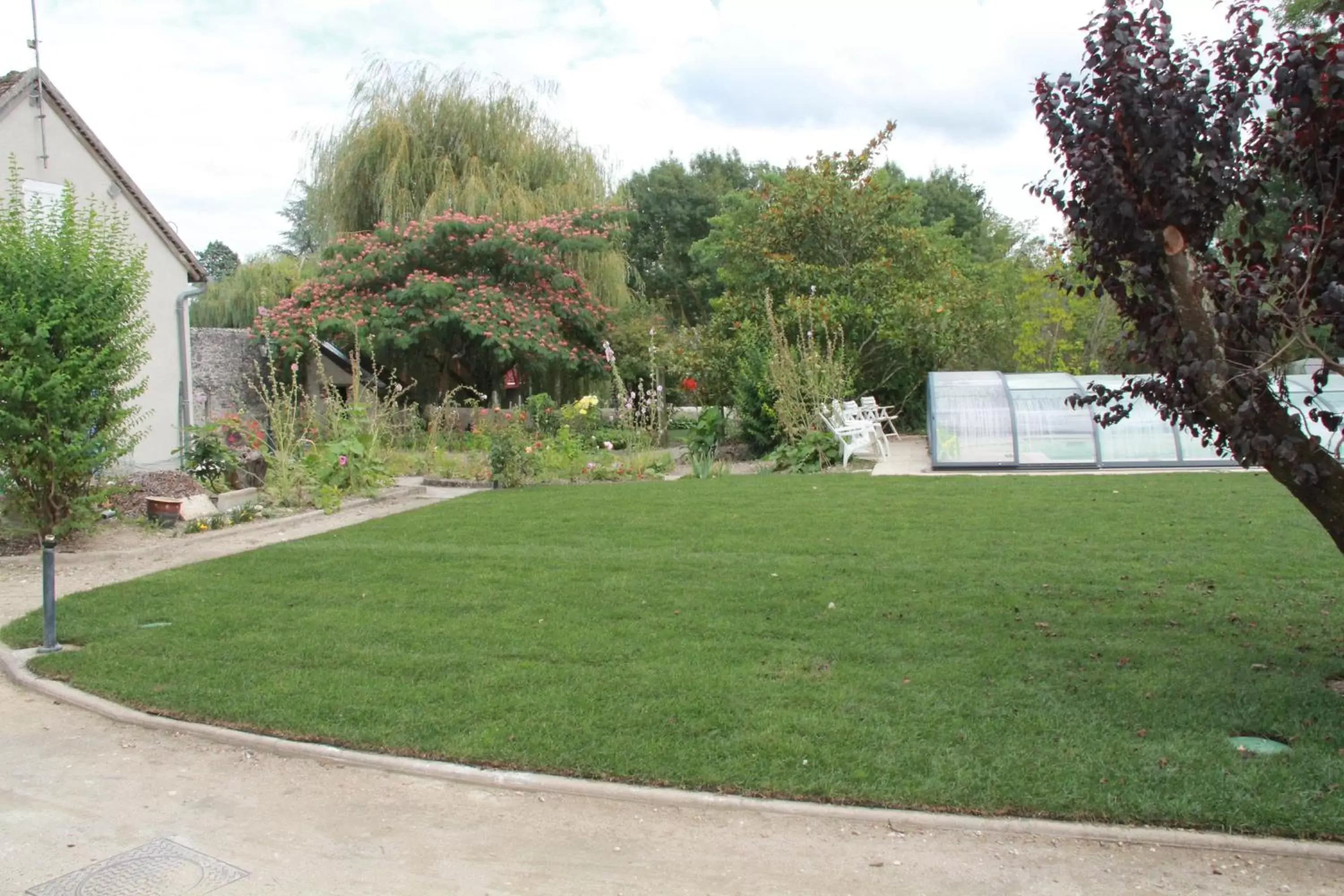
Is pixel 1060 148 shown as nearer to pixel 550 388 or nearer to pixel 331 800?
pixel 331 800

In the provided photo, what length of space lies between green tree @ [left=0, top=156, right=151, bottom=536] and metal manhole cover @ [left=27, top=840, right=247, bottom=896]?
5.88m

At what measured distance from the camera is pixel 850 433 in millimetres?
17125

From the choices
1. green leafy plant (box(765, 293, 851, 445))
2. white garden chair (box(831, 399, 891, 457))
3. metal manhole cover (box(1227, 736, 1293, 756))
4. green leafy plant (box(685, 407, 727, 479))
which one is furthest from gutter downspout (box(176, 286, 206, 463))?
metal manhole cover (box(1227, 736, 1293, 756))

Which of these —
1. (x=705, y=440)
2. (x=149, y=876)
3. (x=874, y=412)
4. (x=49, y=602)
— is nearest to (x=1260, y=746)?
(x=149, y=876)

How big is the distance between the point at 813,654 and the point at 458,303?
17.4 m

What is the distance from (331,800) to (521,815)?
0.89 metres

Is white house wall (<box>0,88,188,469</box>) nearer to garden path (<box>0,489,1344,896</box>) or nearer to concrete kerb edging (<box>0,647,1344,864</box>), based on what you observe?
concrete kerb edging (<box>0,647,1344,864</box>)

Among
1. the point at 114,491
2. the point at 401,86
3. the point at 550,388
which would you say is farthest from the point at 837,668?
the point at 401,86

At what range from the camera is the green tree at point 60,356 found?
29.7ft

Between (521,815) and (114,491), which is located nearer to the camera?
(521,815)

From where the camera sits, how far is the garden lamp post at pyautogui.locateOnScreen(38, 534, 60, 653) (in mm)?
6898

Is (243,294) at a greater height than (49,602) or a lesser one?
greater

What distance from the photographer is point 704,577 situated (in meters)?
8.62

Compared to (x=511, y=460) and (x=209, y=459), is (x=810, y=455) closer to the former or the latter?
(x=511, y=460)
